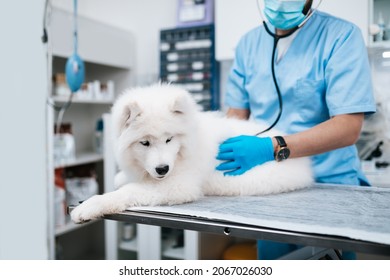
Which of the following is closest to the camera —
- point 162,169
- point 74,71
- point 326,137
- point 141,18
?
point 162,169

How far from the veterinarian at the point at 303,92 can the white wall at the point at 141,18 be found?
58.4 inches

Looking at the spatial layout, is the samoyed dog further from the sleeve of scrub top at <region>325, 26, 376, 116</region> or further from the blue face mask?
the blue face mask

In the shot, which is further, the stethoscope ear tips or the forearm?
the stethoscope ear tips

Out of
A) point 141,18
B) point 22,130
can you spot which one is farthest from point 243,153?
point 141,18

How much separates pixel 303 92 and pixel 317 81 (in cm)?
7

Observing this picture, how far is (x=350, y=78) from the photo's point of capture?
1273mm

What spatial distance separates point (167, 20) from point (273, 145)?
2012 mm

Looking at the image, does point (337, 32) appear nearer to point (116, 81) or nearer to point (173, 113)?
point (173, 113)

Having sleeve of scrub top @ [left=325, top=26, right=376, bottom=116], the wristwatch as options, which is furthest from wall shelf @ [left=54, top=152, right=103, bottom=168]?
sleeve of scrub top @ [left=325, top=26, right=376, bottom=116]

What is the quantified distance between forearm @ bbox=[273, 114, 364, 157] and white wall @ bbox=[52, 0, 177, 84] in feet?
6.49

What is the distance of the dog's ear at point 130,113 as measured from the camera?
3.47ft

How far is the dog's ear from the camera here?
1057 mm

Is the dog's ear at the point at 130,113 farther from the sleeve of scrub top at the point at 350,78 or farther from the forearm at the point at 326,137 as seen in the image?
the sleeve of scrub top at the point at 350,78

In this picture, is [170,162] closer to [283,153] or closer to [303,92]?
[283,153]
